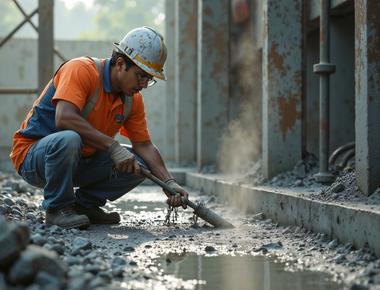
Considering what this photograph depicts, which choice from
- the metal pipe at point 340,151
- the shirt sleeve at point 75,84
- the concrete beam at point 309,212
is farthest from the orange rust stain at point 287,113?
the shirt sleeve at point 75,84

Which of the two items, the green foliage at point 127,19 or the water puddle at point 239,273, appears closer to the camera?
the water puddle at point 239,273

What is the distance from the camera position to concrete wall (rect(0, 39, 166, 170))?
1443 centimetres

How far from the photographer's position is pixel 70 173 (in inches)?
184

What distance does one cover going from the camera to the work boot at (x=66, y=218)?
4743mm

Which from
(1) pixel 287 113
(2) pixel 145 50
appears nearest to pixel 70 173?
(2) pixel 145 50

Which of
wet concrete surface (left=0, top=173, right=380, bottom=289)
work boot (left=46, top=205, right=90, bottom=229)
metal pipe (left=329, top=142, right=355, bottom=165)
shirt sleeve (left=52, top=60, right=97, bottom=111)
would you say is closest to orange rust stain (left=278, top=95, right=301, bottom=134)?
metal pipe (left=329, top=142, right=355, bottom=165)

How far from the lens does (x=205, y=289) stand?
3131mm

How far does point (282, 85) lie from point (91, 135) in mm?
2108

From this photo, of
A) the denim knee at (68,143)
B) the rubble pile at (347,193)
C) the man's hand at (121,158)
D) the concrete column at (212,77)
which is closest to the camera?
the rubble pile at (347,193)

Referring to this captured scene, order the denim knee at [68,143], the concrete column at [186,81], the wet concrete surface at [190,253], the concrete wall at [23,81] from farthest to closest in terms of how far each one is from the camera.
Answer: the concrete wall at [23,81] → the concrete column at [186,81] → the denim knee at [68,143] → the wet concrete surface at [190,253]

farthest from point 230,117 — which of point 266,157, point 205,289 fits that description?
point 205,289

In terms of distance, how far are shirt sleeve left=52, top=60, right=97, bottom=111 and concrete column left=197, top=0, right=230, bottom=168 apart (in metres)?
4.44

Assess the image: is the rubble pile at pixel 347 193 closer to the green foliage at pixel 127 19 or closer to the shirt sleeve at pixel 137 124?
the shirt sleeve at pixel 137 124

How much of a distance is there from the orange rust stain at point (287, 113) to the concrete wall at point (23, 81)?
8.05m
